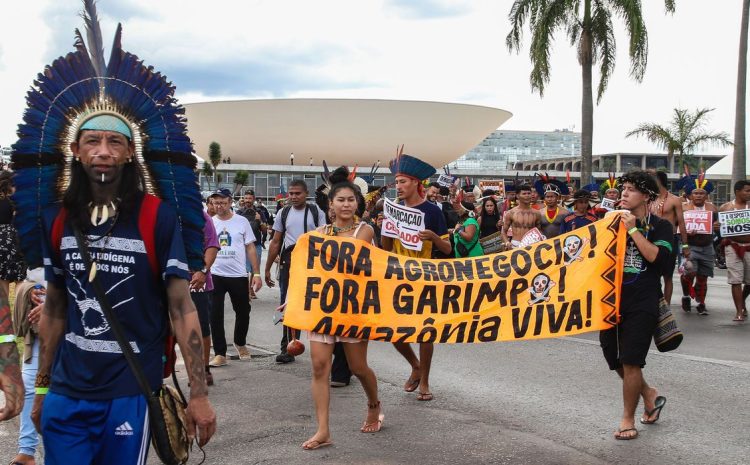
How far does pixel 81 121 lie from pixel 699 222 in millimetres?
10622

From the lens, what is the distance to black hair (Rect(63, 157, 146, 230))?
3133 millimetres

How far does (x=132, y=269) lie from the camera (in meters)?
3.07

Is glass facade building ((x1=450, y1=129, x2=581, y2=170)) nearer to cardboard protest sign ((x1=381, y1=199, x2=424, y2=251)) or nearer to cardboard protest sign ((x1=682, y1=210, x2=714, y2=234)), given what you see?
cardboard protest sign ((x1=682, y1=210, x2=714, y2=234))

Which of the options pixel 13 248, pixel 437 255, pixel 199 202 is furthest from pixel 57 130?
pixel 437 255

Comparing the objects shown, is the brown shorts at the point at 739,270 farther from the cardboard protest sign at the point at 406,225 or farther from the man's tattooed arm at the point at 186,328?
the man's tattooed arm at the point at 186,328

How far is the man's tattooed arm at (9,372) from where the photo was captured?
573 centimetres

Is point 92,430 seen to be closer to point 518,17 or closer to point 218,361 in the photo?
point 218,361

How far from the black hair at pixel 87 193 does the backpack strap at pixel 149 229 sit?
0.13 feet

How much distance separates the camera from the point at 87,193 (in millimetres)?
3211

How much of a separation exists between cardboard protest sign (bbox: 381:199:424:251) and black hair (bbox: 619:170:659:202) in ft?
5.81

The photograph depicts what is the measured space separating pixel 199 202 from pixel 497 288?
3.47m

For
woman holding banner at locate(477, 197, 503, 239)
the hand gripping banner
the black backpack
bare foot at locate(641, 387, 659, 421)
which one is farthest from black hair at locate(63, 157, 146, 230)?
woman holding banner at locate(477, 197, 503, 239)

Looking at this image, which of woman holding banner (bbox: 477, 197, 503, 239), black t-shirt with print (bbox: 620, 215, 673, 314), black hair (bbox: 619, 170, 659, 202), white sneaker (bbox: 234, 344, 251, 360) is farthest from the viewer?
woman holding banner (bbox: 477, 197, 503, 239)

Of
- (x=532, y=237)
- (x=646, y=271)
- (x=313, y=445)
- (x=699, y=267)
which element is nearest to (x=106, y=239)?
(x=313, y=445)
